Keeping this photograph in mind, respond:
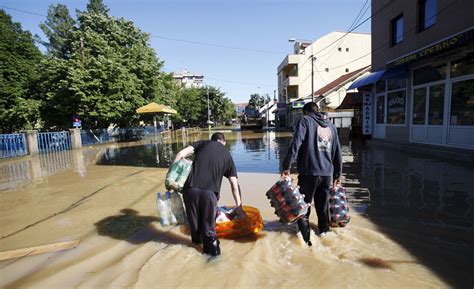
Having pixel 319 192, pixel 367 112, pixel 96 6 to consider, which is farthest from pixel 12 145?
pixel 96 6

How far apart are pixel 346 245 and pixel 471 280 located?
4.03 feet

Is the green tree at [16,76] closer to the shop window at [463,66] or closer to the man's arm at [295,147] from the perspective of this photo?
the man's arm at [295,147]

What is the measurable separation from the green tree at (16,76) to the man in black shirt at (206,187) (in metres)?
22.6

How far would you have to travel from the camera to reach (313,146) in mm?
3648

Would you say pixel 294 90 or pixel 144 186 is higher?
pixel 294 90

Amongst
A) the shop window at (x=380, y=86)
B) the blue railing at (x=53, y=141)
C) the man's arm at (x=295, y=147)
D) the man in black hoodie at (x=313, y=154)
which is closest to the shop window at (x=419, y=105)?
the shop window at (x=380, y=86)

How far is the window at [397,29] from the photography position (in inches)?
545

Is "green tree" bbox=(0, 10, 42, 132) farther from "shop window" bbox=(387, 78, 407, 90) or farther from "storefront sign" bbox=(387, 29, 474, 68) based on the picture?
"storefront sign" bbox=(387, 29, 474, 68)

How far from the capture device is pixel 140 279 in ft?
9.99

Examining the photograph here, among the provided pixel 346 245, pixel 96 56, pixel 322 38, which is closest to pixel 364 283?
pixel 346 245

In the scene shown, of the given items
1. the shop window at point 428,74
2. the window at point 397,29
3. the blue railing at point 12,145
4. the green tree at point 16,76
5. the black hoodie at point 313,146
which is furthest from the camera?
the green tree at point 16,76

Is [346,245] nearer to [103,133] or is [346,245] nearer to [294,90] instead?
[103,133]

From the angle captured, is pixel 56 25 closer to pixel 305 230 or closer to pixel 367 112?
pixel 367 112

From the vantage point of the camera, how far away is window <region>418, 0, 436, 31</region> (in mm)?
11369
